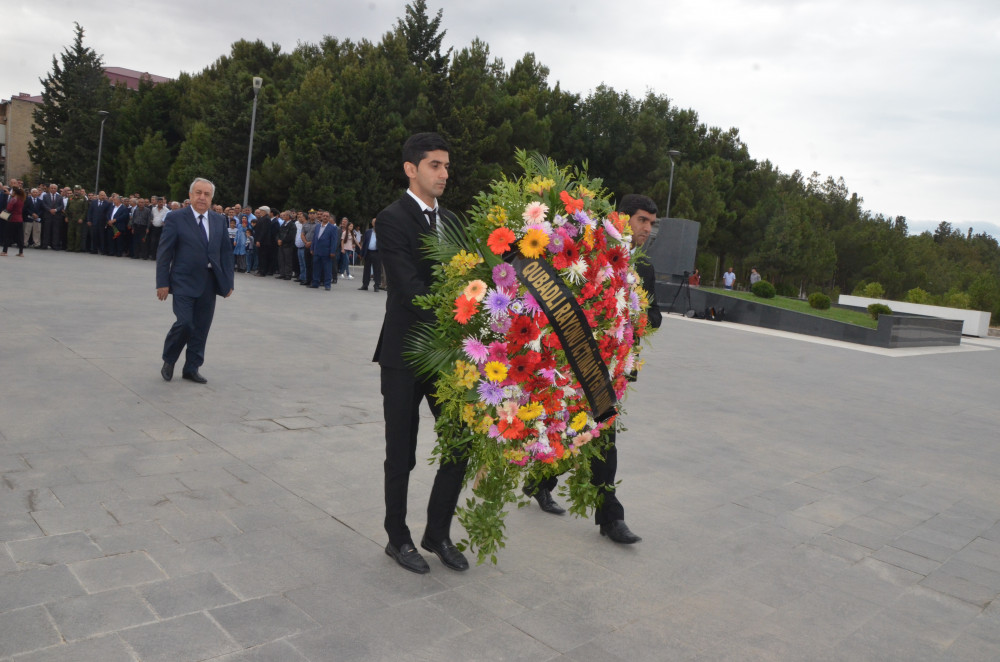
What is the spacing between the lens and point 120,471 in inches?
189

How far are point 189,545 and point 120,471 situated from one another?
4.03 feet

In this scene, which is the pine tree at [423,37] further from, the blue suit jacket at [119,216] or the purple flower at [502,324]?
the purple flower at [502,324]

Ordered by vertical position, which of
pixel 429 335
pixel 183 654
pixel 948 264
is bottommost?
pixel 183 654

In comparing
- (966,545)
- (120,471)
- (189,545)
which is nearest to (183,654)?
(189,545)

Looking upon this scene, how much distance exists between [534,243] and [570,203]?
0.96 feet

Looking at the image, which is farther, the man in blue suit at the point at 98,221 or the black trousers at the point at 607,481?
the man in blue suit at the point at 98,221

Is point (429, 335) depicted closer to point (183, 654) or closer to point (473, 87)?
point (183, 654)

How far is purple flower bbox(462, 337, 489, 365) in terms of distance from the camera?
138 inches

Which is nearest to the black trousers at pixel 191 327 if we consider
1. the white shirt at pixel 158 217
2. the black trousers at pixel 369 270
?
the black trousers at pixel 369 270

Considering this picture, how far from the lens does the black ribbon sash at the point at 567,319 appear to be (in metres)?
3.52

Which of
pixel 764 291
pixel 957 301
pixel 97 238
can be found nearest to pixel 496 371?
pixel 97 238

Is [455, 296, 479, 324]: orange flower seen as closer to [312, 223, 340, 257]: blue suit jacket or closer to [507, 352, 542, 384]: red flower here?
[507, 352, 542, 384]: red flower

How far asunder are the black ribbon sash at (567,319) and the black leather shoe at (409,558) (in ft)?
3.82

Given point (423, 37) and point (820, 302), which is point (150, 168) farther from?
point (820, 302)
